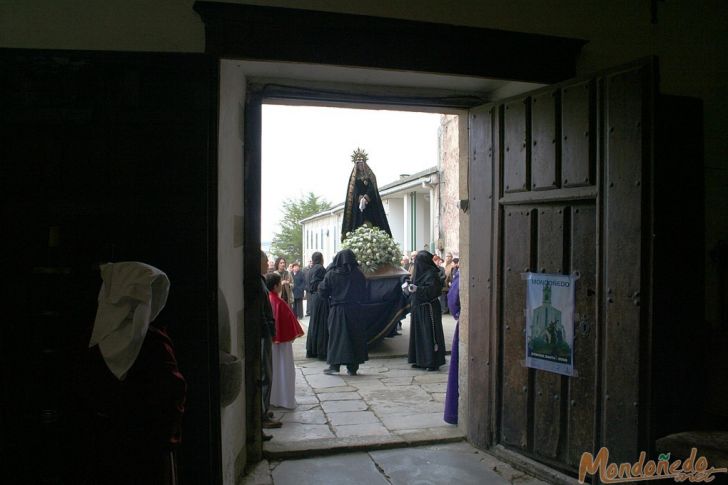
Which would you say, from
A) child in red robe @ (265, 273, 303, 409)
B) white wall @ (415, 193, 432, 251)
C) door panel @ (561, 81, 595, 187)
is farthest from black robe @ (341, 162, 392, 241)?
white wall @ (415, 193, 432, 251)

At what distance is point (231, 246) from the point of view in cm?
398

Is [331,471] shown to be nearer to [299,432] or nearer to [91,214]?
[299,432]

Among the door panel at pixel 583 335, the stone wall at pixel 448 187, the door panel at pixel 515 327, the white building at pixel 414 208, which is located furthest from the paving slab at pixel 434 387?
the stone wall at pixel 448 187

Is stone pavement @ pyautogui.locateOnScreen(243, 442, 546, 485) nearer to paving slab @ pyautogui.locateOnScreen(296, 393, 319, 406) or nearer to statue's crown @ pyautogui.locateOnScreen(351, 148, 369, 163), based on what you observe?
paving slab @ pyautogui.locateOnScreen(296, 393, 319, 406)

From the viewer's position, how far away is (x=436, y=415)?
18.8 ft

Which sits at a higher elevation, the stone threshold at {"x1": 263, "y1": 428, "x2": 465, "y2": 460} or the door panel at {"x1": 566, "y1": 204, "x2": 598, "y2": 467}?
the door panel at {"x1": 566, "y1": 204, "x2": 598, "y2": 467}

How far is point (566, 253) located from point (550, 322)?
487mm

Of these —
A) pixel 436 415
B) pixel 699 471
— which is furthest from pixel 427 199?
pixel 699 471

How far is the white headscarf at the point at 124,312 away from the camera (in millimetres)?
2355

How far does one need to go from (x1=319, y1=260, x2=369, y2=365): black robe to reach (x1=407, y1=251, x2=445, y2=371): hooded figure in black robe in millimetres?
806

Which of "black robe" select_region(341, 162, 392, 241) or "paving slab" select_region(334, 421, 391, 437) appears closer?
"paving slab" select_region(334, 421, 391, 437)

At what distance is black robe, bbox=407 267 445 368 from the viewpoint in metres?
7.97

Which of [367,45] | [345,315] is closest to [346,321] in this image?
[345,315]

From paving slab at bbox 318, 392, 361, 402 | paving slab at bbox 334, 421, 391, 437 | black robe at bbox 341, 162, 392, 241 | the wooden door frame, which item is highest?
the wooden door frame
